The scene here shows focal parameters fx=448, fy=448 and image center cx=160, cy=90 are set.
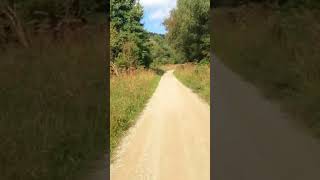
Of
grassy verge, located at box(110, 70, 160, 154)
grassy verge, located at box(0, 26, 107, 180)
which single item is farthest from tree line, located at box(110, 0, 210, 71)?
grassy verge, located at box(0, 26, 107, 180)

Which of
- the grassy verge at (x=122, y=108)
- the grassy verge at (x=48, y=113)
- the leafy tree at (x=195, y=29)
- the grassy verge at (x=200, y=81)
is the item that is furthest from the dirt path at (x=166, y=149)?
the leafy tree at (x=195, y=29)

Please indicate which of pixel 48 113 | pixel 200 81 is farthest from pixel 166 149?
pixel 200 81

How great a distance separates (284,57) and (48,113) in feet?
24.9

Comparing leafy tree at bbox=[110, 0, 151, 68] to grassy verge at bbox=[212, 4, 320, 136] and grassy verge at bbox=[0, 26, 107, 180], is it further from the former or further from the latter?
grassy verge at bbox=[0, 26, 107, 180]

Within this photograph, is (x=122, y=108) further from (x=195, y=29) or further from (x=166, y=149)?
(x=195, y=29)

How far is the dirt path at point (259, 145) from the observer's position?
6.30 meters

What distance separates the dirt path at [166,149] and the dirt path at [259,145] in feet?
0.95

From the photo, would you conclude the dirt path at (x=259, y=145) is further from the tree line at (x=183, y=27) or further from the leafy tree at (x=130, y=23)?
the tree line at (x=183, y=27)

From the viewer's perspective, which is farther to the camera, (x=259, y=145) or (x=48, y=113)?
(x=48, y=113)

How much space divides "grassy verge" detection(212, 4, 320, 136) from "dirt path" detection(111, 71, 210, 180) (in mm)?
1992

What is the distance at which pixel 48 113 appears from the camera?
8328 mm

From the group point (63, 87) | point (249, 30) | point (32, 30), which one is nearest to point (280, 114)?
point (63, 87)

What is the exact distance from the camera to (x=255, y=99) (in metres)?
11.4

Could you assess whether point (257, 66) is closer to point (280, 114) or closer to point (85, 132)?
point (280, 114)
